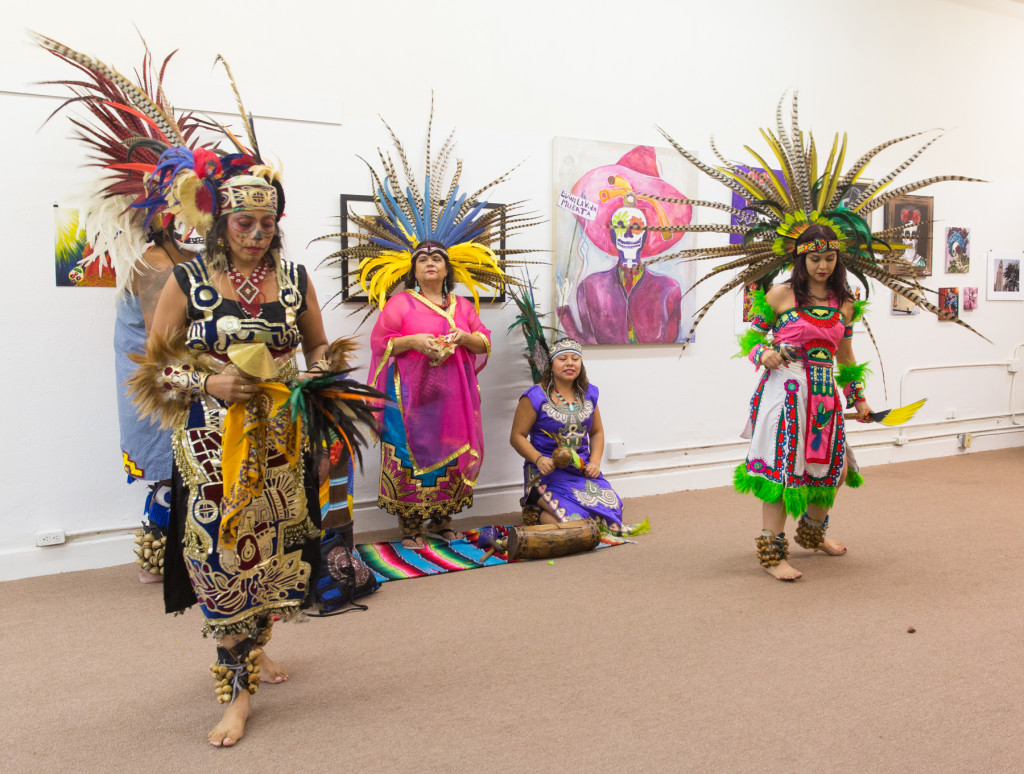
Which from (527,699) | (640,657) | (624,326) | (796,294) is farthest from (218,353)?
(624,326)

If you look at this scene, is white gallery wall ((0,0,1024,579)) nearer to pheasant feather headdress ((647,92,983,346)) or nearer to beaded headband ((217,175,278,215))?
pheasant feather headdress ((647,92,983,346))

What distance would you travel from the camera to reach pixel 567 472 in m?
4.06

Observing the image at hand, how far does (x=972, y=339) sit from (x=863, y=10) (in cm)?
273

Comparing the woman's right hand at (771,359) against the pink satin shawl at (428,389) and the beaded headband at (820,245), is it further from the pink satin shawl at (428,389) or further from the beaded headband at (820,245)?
the pink satin shawl at (428,389)

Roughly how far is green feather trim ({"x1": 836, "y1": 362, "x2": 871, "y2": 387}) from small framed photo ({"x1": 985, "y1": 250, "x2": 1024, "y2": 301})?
3802 mm

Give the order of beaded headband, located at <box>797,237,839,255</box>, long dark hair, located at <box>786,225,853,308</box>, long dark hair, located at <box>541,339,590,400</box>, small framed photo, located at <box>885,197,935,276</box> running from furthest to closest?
small framed photo, located at <box>885,197,935,276</box>, long dark hair, located at <box>541,339,590,400</box>, long dark hair, located at <box>786,225,853,308</box>, beaded headband, located at <box>797,237,839,255</box>

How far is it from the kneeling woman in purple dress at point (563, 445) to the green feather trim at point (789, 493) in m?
0.90

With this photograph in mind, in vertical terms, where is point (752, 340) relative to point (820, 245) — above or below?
below

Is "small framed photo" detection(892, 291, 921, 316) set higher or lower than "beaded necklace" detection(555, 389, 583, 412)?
higher

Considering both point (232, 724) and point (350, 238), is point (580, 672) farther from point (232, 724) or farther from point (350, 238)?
point (350, 238)

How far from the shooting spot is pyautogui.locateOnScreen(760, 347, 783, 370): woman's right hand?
3136 millimetres

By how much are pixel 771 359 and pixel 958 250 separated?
397 centimetres

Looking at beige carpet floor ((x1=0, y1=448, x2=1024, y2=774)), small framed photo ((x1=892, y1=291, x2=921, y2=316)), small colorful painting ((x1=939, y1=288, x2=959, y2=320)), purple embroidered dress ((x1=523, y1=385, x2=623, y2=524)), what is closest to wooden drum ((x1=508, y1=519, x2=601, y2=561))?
beige carpet floor ((x1=0, y1=448, x2=1024, y2=774))

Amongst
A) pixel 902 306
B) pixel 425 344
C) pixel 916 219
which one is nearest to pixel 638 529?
pixel 425 344
